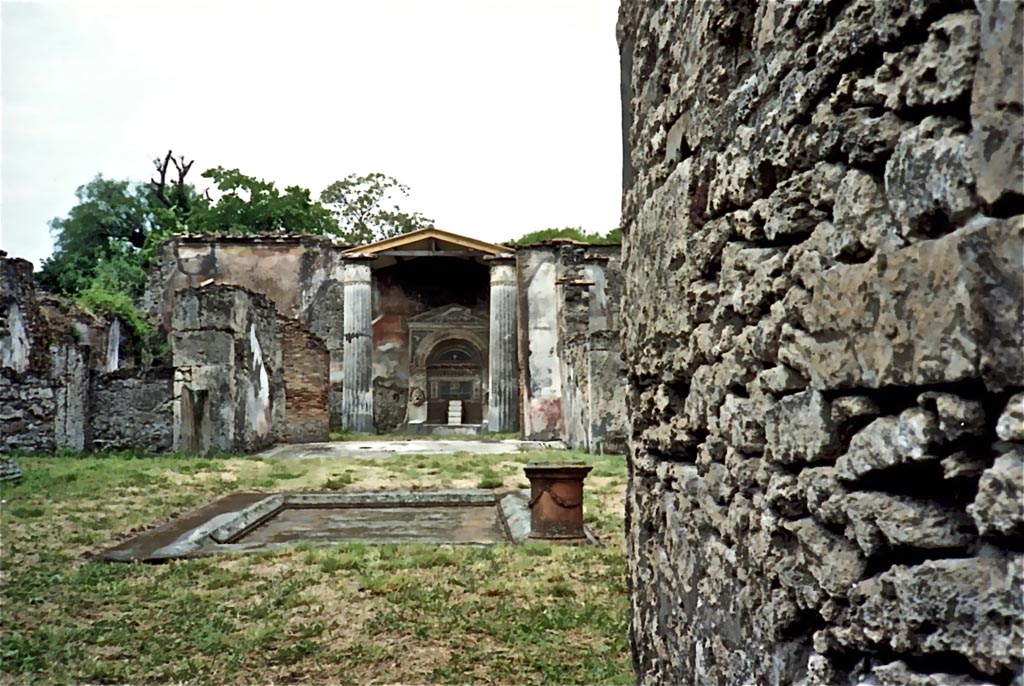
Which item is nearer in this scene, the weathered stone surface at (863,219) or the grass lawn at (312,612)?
the weathered stone surface at (863,219)

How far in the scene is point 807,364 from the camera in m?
1.41

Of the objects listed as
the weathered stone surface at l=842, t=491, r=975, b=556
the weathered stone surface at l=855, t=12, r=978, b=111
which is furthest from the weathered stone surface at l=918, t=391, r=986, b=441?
the weathered stone surface at l=855, t=12, r=978, b=111

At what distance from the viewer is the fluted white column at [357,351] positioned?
20.2 m

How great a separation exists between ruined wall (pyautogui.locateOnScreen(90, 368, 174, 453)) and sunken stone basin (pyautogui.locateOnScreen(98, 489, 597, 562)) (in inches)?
215

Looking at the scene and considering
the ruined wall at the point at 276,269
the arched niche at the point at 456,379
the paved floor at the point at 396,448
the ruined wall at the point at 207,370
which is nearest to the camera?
the ruined wall at the point at 207,370

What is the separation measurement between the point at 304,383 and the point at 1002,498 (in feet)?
55.8

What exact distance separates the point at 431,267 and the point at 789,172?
76.3 ft

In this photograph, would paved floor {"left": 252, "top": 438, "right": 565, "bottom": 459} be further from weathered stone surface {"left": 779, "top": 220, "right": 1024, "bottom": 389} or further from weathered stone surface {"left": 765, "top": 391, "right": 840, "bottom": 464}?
weathered stone surface {"left": 779, "top": 220, "right": 1024, "bottom": 389}

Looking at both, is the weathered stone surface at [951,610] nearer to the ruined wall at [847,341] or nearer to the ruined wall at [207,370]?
the ruined wall at [847,341]

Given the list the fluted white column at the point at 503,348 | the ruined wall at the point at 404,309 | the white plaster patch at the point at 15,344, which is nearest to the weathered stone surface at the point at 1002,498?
the white plaster patch at the point at 15,344

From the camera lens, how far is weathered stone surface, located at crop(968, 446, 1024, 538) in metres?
0.90

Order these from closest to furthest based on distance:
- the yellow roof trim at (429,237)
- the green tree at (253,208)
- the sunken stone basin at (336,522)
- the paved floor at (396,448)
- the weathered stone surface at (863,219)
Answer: the weathered stone surface at (863,219) < the sunken stone basin at (336,522) < the paved floor at (396,448) < the yellow roof trim at (429,237) < the green tree at (253,208)

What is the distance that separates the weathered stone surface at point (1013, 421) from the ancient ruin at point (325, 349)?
11.0m

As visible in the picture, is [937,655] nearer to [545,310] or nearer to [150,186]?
[545,310]
